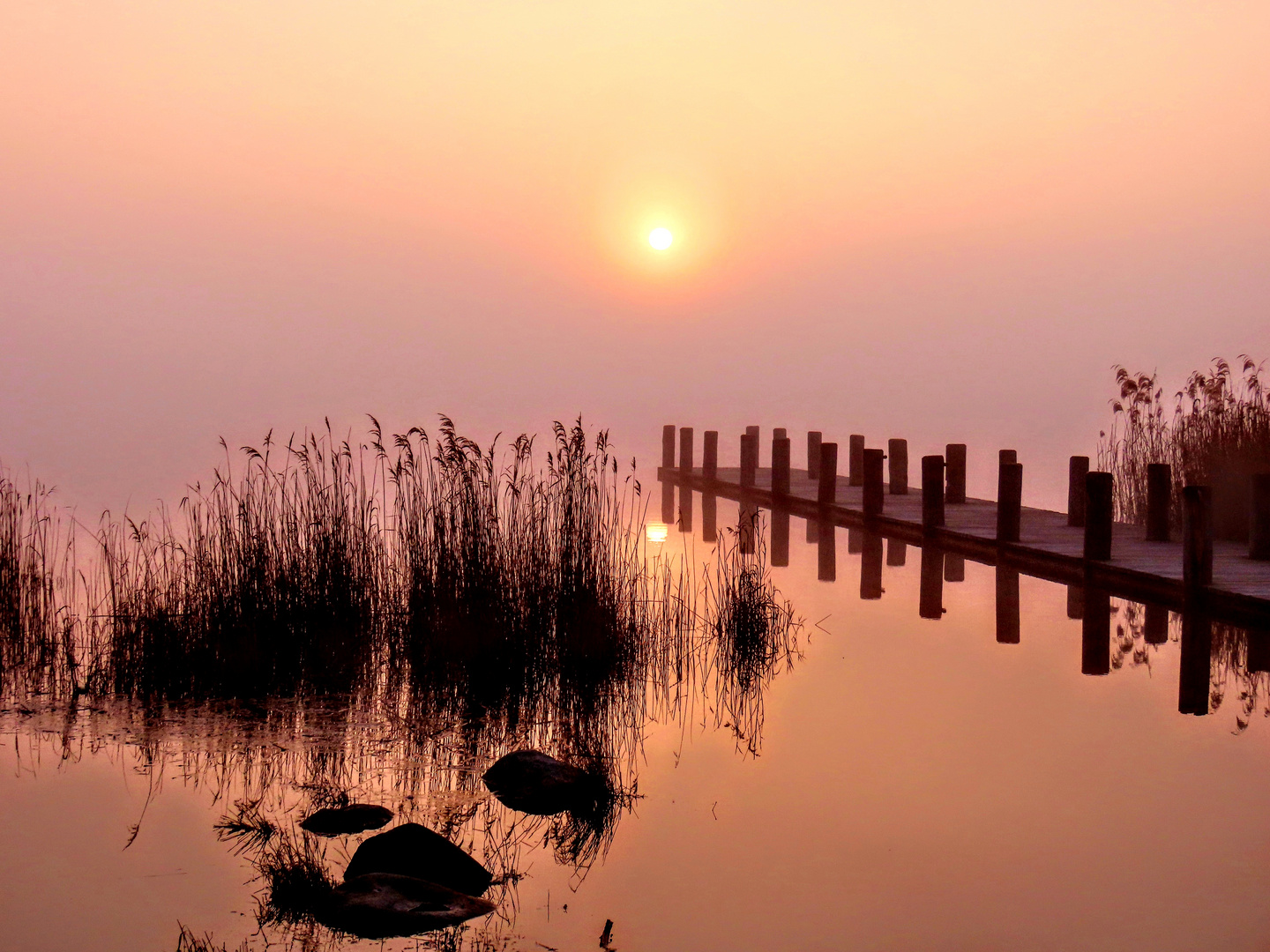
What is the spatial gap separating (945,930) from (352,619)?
433 cm

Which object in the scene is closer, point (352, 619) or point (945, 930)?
point (945, 930)

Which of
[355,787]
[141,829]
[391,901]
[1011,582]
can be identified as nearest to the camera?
[391,901]

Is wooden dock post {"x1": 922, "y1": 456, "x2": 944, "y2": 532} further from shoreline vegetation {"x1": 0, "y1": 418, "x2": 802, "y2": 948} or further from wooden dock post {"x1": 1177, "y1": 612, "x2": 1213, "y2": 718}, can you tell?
wooden dock post {"x1": 1177, "y1": 612, "x2": 1213, "y2": 718}

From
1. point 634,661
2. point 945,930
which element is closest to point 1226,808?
point 945,930

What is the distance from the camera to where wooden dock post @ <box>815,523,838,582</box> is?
1239cm

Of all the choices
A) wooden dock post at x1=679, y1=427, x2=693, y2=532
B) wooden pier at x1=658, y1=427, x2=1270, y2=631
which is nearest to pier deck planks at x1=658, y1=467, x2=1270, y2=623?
wooden pier at x1=658, y1=427, x2=1270, y2=631

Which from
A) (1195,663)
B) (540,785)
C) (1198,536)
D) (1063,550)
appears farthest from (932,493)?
(540,785)

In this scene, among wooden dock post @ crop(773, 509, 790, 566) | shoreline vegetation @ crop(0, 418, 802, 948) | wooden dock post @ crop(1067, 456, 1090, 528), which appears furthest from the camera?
wooden dock post @ crop(773, 509, 790, 566)

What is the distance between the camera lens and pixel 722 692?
7152 mm

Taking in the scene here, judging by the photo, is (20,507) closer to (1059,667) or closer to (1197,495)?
(1059,667)

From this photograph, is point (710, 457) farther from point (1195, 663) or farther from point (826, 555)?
point (1195, 663)

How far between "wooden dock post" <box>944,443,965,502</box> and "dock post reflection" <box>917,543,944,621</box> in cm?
290

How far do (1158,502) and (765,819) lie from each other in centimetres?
672

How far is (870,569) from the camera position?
12070 millimetres
